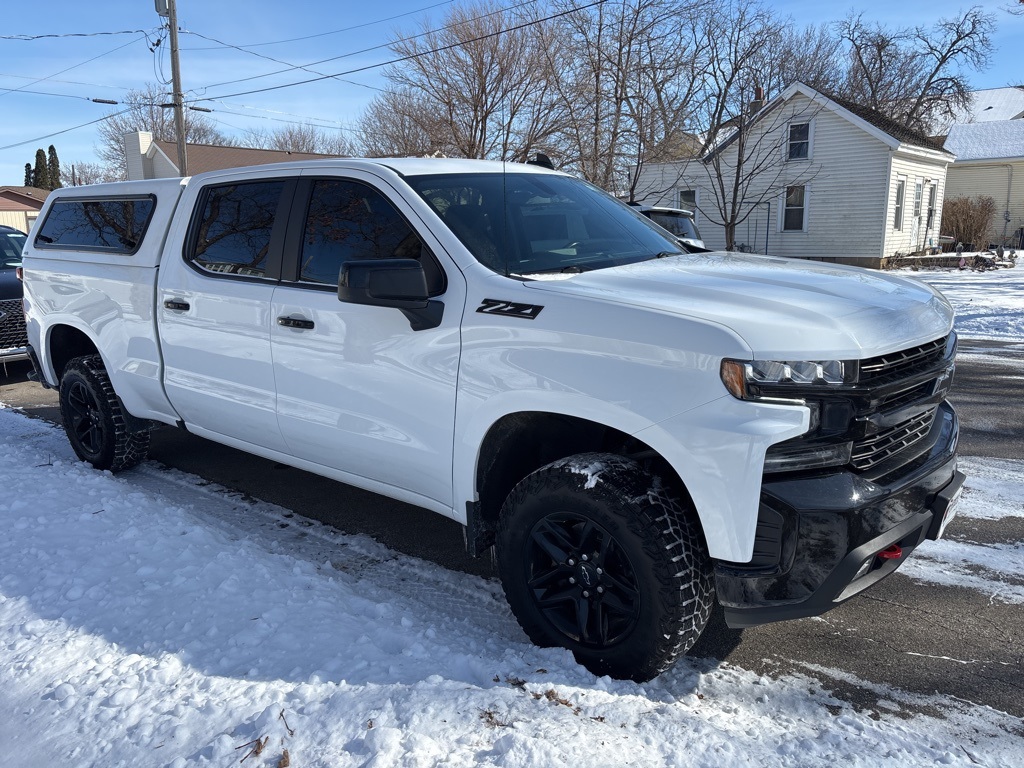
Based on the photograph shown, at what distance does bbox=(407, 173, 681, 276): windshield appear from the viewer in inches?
→ 134

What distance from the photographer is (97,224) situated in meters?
5.38

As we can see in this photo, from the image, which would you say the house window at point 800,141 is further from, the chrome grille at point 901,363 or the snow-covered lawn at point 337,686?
the snow-covered lawn at point 337,686

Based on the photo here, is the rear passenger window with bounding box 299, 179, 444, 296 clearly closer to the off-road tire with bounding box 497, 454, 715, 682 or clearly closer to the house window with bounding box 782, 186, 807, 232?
the off-road tire with bounding box 497, 454, 715, 682

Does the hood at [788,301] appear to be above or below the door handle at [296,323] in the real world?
above

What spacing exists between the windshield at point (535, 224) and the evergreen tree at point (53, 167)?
296 ft

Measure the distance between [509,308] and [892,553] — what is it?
1.62m

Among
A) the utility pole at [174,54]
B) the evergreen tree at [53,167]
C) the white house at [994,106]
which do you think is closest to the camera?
the utility pole at [174,54]

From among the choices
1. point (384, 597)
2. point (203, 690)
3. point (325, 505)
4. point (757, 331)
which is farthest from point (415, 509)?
point (757, 331)

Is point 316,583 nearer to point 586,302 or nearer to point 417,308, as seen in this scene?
point 417,308

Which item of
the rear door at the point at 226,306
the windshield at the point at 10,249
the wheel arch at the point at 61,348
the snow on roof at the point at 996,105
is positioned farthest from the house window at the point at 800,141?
the snow on roof at the point at 996,105

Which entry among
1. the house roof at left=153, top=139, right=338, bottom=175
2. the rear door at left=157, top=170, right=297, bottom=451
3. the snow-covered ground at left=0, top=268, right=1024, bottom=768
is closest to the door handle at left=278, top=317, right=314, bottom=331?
the rear door at left=157, top=170, right=297, bottom=451

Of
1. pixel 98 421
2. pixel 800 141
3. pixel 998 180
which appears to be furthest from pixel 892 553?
pixel 998 180

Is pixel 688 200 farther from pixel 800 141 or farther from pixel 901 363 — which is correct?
pixel 901 363

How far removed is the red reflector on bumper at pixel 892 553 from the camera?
2.72 metres
